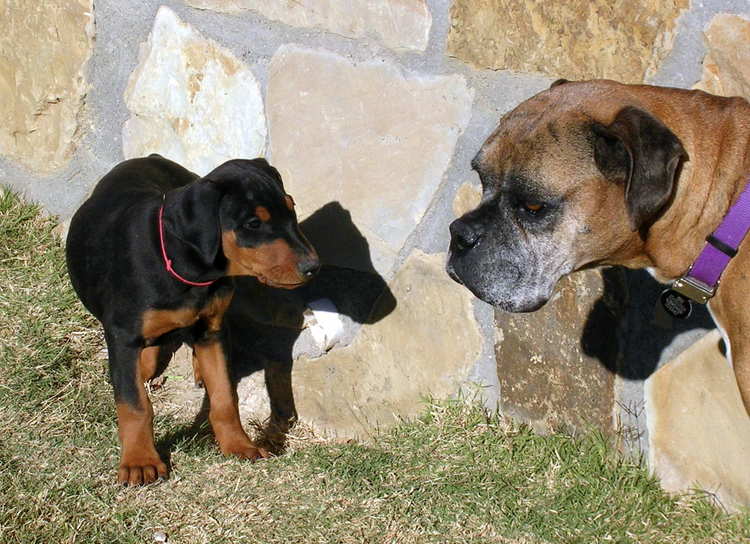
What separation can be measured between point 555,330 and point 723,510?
98 cm

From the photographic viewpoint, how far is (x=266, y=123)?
15.3 feet

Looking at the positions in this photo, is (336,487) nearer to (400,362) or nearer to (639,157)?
(400,362)

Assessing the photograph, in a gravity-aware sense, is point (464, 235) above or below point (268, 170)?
above

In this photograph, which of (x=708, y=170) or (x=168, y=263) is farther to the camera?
(x=168, y=263)

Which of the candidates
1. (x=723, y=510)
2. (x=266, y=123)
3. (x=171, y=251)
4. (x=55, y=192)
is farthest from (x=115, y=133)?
(x=723, y=510)

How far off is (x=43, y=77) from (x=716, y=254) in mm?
3686

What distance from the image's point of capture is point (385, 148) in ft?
14.3

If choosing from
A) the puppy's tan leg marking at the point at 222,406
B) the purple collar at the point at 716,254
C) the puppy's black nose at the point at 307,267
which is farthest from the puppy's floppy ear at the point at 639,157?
the puppy's tan leg marking at the point at 222,406

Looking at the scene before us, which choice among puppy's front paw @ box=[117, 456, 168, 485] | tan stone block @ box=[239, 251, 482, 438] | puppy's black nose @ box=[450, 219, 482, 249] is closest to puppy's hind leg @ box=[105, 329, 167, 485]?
puppy's front paw @ box=[117, 456, 168, 485]

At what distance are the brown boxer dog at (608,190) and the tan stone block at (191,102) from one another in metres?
1.67

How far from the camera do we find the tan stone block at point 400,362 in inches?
168

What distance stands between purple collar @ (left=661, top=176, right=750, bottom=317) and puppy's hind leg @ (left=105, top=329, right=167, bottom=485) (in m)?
2.21

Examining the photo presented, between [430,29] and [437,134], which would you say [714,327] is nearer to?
[437,134]

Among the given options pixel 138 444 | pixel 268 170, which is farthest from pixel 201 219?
pixel 138 444
